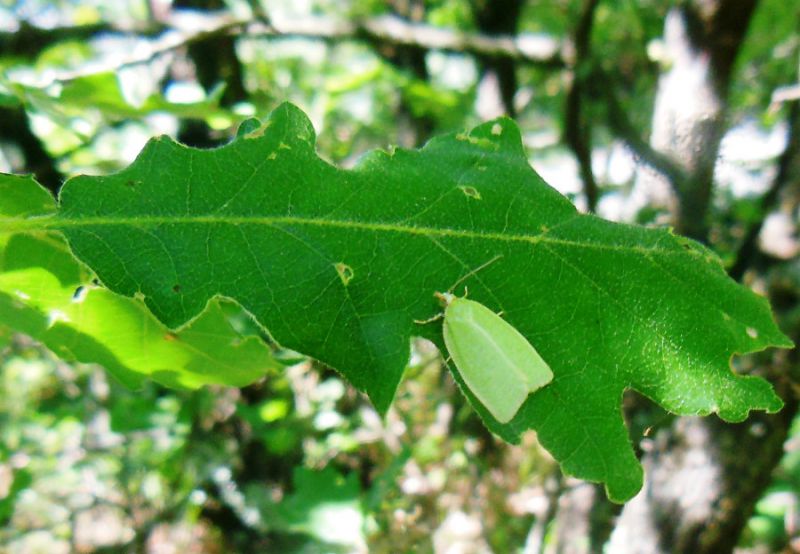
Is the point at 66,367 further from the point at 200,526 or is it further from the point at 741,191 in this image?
the point at 741,191

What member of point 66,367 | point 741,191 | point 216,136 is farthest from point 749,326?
point 66,367

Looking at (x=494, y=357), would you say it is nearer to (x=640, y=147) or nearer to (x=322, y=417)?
(x=640, y=147)

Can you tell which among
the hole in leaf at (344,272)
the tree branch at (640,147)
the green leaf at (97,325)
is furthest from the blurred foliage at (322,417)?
the hole in leaf at (344,272)

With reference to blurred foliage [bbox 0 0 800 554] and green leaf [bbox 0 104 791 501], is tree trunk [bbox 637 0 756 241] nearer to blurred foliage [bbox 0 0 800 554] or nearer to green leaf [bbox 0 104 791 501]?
blurred foliage [bbox 0 0 800 554]

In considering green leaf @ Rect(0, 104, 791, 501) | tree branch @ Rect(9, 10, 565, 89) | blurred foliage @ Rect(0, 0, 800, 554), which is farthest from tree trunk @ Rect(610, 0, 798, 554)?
tree branch @ Rect(9, 10, 565, 89)

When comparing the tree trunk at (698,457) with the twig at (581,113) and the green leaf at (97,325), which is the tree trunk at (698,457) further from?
the green leaf at (97,325)

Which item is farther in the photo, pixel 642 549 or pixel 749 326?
pixel 642 549
